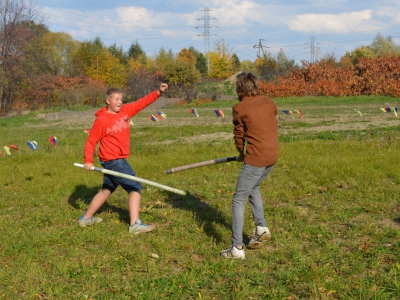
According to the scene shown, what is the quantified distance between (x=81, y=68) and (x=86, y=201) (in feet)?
185

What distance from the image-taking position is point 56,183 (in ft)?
28.2

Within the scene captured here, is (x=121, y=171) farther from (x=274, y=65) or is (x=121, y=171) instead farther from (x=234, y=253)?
(x=274, y=65)

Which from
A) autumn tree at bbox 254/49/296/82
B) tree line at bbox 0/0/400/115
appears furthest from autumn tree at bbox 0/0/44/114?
autumn tree at bbox 254/49/296/82

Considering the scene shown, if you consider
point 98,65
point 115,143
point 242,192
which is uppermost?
point 98,65

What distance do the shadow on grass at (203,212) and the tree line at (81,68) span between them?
29.9 metres

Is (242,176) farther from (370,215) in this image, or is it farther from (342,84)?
(342,84)

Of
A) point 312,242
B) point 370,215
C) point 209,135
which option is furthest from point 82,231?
point 209,135

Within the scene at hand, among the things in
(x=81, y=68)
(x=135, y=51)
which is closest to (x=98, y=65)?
(x=81, y=68)

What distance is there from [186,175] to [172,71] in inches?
1389

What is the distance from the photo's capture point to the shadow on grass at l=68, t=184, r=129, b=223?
6.79m

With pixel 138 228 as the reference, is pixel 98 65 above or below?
above

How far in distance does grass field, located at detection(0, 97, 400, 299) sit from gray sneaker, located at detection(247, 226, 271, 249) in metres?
0.08

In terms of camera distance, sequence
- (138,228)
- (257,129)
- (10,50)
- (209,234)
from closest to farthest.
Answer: (257,129), (209,234), (138,228), (10,50)

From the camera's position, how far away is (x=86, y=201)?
24.4 feet
